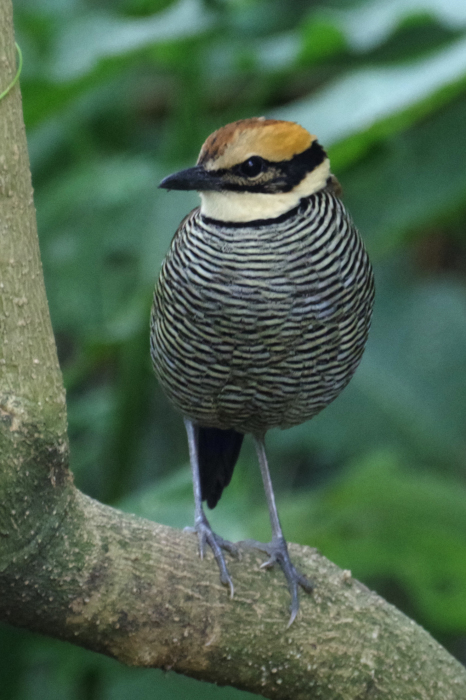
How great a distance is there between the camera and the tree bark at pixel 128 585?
1.29 m

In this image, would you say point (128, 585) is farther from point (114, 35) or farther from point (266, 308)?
point (114, 35)

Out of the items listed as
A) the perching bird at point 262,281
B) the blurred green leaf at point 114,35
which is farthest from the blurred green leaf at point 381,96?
the perching bird at point 262,281

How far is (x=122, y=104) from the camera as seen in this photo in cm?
388

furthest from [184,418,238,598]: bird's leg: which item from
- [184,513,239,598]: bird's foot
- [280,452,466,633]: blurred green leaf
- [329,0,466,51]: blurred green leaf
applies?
[329,0,466,51]: blurred green leaf

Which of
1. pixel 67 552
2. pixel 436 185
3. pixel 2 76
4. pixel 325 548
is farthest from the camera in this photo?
pixel 436 185

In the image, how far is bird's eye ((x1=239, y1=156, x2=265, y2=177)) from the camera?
1.46m

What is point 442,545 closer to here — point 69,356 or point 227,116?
point 227,116

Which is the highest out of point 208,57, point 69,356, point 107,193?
point 208,57

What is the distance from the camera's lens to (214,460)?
6.77 ft

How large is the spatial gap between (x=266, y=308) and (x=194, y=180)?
23cm

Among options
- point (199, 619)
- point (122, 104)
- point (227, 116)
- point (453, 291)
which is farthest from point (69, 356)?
point (199, 619)

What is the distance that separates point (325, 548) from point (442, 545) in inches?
14.0

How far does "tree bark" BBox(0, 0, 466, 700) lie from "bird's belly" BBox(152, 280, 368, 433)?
0.26 m

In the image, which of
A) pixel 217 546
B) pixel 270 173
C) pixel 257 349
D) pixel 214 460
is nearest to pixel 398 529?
pixel 214 460
